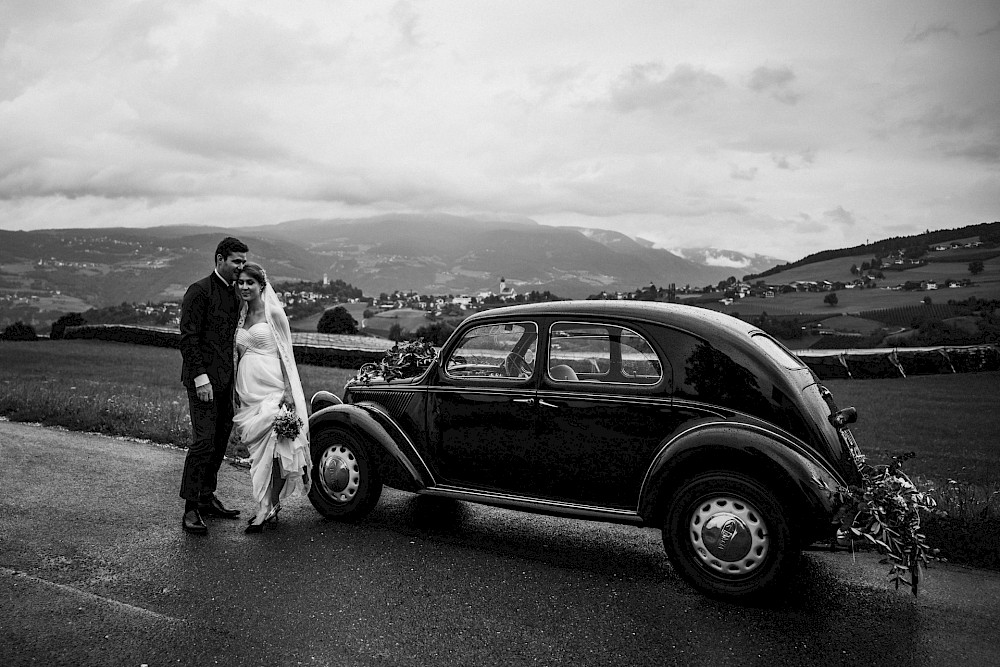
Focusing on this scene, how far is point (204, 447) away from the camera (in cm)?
596

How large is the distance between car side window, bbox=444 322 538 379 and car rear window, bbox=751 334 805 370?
64.3 inches

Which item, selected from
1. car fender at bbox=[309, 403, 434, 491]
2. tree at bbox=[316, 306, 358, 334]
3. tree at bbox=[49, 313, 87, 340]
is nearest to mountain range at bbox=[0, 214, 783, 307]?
tree at bbox=[49, 313, 87, 340]

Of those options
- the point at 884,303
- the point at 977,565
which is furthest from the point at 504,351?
the point at 884,303

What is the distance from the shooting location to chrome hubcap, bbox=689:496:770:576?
4.32 meters

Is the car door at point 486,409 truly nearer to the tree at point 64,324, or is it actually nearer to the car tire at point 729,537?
the car tire at point 729,537

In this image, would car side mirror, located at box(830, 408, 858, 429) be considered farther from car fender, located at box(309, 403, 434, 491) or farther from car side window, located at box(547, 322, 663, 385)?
car fender, located at box(309, 403, 434, 491)

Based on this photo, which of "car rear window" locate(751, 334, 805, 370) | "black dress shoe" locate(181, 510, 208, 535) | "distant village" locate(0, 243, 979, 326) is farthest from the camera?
"distant village" locate(0, 243, 979, 326)

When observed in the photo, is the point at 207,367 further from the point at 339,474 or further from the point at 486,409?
the point at 486,409

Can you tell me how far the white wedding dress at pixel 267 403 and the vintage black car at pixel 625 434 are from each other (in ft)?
1.00

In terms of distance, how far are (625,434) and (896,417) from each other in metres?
8.56

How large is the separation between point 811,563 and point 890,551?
3.82ft

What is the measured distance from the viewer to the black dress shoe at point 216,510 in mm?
6148

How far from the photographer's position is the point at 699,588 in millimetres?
4457

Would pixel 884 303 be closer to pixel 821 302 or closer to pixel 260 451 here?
pixel 821 302
